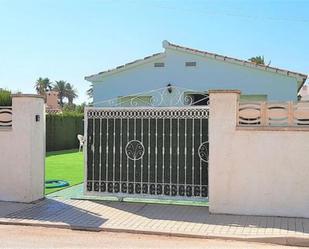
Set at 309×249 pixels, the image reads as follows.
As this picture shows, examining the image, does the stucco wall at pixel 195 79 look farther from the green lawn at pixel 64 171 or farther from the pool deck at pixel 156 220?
the pool deck at pixel 156 220

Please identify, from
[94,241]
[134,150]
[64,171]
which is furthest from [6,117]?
[64,171]

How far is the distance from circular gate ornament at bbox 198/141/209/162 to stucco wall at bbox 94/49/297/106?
869cm

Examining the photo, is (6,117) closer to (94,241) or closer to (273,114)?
(94,241)

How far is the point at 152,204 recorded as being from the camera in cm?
983

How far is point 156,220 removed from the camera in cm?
841

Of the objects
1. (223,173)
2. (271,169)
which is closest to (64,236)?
(223,173)

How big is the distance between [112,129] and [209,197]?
2683 mm

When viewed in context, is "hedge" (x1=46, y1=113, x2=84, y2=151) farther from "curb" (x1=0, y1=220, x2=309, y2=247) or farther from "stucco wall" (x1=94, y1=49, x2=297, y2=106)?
"curb" (x1=0, y1=220, x2=309, y2=247)

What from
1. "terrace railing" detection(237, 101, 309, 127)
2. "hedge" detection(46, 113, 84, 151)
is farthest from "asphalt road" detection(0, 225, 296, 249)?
"hedge" detection(46, 113, 84, 151)

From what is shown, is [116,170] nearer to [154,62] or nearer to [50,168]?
[50,168]

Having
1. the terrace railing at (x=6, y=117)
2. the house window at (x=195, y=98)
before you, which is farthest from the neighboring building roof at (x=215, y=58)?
the terrace railing at (x=6, y=117)

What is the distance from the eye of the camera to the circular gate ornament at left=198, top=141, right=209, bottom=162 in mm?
9594

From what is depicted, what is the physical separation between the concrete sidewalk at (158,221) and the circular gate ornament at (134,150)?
3.37 feet

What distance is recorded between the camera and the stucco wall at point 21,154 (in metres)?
10.0
